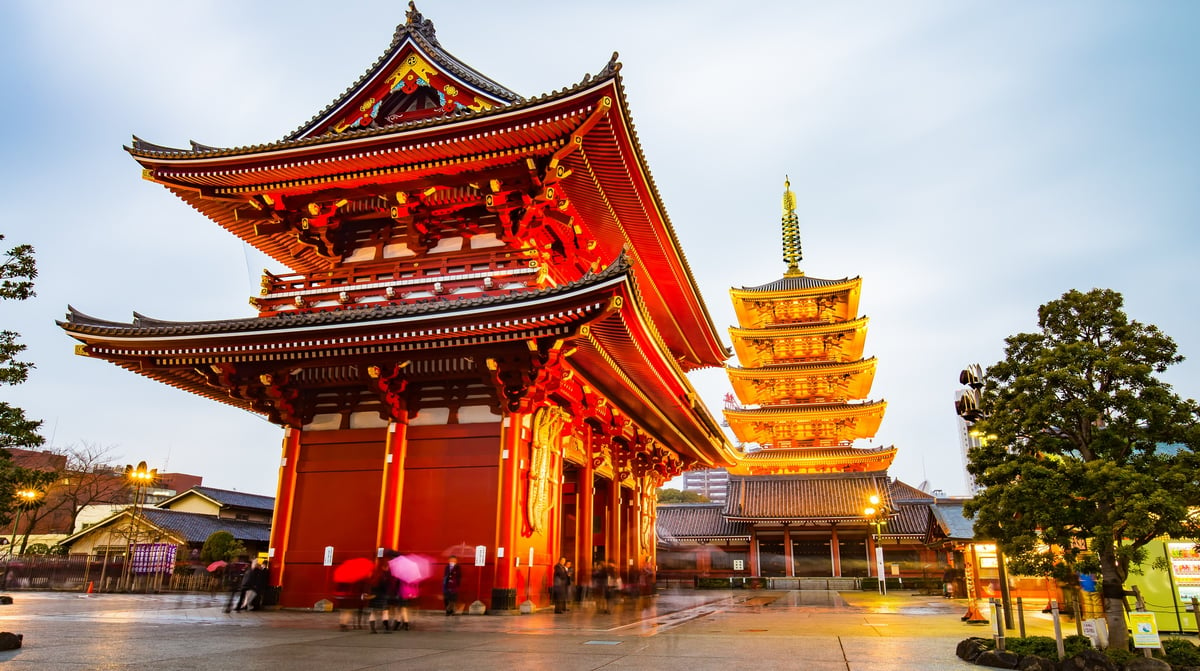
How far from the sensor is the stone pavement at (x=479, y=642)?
8273mm

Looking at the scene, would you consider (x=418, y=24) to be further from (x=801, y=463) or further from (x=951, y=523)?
(x=801, y=463)

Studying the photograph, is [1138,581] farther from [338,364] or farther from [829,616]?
[338,364]

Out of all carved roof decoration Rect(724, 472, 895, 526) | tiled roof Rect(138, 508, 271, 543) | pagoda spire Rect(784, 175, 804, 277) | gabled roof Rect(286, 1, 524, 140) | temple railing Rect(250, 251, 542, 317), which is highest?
pagoda spire Rect(784, 175, 804, 277)

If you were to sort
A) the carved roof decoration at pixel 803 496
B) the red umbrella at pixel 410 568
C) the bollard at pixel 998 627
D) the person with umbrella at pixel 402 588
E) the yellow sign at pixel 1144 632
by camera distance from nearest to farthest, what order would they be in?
the yellow sign at pixel 1144 632 < the bollard at pixel 998 627 < the person with umbrella at pixel 402 588 < the red umbrella at pixel 410 568 < the carved roof decoration at pixel 803 496

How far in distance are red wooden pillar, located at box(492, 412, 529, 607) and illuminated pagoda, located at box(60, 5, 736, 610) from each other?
58 mm

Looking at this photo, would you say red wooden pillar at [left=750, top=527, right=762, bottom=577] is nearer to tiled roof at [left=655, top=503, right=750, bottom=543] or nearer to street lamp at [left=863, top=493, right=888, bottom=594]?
tiled roof at [left=655, top=503, right=750, bottom=543]

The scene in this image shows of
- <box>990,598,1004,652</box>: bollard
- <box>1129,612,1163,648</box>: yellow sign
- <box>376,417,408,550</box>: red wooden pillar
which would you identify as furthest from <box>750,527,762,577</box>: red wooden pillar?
<box>1129,612,1163,648</box>: yellow sign

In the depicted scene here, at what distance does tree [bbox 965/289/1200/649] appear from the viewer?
360 inches

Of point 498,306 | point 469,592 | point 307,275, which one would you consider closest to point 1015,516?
point 498,306

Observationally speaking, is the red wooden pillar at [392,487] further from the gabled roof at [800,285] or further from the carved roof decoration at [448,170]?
the gabled roof at [800,285]

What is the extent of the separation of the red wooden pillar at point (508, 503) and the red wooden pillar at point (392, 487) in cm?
245

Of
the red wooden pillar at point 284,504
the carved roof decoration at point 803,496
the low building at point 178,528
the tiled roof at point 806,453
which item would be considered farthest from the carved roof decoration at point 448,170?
the tiled roof at point 806,453

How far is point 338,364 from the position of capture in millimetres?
16359

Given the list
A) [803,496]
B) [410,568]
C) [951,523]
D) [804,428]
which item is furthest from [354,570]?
[804,428]
